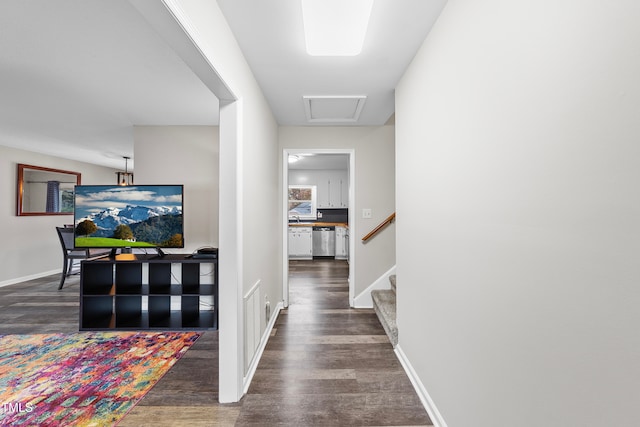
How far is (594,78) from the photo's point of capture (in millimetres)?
694

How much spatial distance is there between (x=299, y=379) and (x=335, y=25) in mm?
2374

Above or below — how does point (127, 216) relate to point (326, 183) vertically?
below

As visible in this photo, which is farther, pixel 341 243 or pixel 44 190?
pixel 341 243

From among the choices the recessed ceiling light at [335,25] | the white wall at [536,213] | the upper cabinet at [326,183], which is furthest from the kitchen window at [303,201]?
the white wall at [536,213]

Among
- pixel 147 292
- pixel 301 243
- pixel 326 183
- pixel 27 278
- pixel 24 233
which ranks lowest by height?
pixel 27 278

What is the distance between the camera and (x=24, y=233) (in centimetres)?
512

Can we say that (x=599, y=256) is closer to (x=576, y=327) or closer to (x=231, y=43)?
(x=576, y=327)

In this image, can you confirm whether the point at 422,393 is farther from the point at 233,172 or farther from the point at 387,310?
the point at 233,172

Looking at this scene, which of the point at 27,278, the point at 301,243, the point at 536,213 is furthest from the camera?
the point at 301,243

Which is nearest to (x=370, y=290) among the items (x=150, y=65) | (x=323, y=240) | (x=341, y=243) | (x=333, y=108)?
(x=333, y=108)

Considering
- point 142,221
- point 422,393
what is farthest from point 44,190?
point 422,393

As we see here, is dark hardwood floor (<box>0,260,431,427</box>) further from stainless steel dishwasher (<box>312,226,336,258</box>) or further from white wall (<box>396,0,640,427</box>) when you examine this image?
stainless steel dishwasher (<box>312,226,336,258</box>)

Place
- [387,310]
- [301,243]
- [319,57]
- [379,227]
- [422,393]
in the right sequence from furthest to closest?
[301,243], [379,227], [387,310], [319,57], [422,393]

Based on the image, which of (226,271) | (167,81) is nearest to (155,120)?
(167,81)
